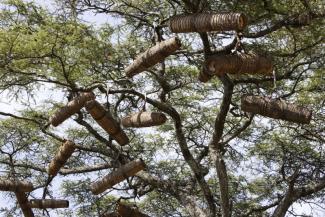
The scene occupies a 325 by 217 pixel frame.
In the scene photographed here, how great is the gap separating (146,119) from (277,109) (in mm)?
Answer: 1456

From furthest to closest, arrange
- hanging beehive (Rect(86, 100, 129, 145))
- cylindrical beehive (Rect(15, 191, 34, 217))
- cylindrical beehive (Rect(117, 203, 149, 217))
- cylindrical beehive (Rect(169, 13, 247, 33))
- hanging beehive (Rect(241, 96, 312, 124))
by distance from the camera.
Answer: cylindrical beehive (Rect(15, 191, 34, 217)) < cylindrical beehive (Rect(117, 203, 149, 217)) < hanging beehive (Rect(86, 100, 129, 145)) < hanging beehive (Rect(241, 96, 312, 124)) < cylindrical beehive (Rect(169, 13, 247, 33))

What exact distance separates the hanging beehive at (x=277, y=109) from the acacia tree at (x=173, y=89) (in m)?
0.67

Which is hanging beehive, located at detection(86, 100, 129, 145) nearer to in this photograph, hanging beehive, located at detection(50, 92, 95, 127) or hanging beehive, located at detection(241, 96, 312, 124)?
hanging beehive, located at detection(50, 92, 95, 127)

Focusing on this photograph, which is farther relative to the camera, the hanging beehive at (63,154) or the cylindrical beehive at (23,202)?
the cylindrical beehive at (23,202)

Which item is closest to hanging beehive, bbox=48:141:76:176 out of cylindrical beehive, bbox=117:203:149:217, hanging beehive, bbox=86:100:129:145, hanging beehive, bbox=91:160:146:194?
hanging beehive, bbox=91:160:146:194

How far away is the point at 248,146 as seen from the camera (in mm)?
12562

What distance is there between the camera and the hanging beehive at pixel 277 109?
490 centimetres

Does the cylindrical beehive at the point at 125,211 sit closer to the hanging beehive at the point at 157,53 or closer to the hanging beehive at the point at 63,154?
the hanging beehive at the point at 63,154

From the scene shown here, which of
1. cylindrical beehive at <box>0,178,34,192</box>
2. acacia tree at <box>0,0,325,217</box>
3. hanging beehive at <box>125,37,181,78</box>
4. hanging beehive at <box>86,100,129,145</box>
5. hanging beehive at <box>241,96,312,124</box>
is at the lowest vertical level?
hanging beehive at <box>241,96,312,124</box>

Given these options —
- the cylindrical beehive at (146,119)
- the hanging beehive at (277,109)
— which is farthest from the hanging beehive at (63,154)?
the hanging beehive at (277,109)

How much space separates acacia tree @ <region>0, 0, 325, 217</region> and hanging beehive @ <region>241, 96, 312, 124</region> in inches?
26.3

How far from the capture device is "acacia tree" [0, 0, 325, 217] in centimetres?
819

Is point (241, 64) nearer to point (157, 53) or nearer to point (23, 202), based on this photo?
point (157, 53)

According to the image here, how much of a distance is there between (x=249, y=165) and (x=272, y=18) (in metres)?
5.32
